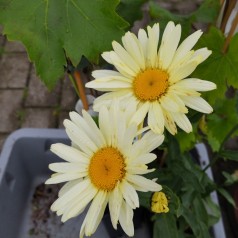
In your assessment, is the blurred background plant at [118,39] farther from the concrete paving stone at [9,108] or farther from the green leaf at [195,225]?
the concrete paving stone at [9,108]

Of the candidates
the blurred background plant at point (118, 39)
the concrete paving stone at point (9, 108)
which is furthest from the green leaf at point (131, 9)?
the concrete paving stone at point (9, 108)

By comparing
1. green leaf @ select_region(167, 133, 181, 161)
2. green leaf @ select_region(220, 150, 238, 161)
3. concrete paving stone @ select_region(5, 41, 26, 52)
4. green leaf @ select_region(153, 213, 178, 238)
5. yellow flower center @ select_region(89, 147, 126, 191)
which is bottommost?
green leaf @ select_region(153, 213, 178, 238)

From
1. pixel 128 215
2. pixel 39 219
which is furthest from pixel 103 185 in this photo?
pixel 39 219

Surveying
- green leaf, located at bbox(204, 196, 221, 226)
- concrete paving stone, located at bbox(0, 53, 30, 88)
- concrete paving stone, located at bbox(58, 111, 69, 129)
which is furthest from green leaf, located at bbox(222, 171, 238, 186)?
concrete paving stone, located at bbox(0, 53, 30, 88)

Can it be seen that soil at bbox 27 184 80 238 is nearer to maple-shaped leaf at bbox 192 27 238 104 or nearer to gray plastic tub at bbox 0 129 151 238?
gray plastic tub at bbox 0 129 151 238

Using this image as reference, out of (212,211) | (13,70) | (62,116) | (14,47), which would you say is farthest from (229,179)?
(14,47)

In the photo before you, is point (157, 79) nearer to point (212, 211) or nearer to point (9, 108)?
point (212, 211)

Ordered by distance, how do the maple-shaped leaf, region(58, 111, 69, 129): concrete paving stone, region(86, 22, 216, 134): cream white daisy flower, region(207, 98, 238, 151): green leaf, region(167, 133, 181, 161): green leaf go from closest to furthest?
region(86, 22, 216, 134): cream white daisy flower → the maple-shaped leaf → region(167, 133, 181, 161): green leaf → region(207, 98, 238, 151): green leaf → region(58, 111, 69, 129): concrete paving stone
